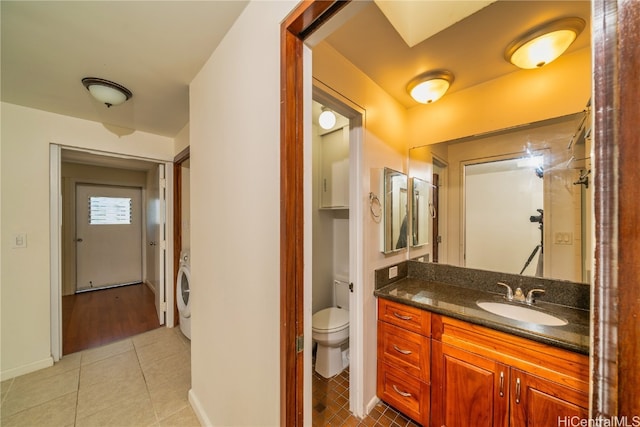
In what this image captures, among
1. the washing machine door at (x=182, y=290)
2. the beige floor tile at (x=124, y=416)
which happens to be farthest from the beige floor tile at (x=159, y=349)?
the beige floor tile at (x=124, y=416)

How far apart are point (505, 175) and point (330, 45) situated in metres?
1.53

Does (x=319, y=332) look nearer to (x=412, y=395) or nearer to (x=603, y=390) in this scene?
(x=412, y=395)

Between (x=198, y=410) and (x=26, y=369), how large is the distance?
180 centimetres

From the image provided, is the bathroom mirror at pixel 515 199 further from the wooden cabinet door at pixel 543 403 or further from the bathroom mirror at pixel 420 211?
the wooden cabinet door at pixel 543 403

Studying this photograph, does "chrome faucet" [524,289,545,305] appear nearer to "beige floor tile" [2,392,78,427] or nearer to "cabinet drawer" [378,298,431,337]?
"cabinet drawer" [378,298,431,337]

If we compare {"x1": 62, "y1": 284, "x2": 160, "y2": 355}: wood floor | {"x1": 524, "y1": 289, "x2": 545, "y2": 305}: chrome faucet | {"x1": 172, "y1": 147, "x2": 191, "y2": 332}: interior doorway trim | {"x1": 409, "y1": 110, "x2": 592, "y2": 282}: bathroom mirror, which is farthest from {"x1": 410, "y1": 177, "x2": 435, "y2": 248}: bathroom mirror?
{"x1": 62, "y1": 284, "x2": 160, "y2": 355}: wood floor

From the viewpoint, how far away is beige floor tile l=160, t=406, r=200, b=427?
5.23 feet

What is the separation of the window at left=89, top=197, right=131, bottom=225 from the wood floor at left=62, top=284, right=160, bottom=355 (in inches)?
50.5

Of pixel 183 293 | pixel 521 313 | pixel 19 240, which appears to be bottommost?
pixel 183 293

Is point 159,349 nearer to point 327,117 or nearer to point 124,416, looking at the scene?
point 124,416

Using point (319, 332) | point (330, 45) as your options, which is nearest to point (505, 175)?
point (330, 45)

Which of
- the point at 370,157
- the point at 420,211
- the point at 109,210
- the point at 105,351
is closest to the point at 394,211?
the point at 420,211

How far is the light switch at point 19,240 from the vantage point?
2.07 m

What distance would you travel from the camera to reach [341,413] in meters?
1.69
